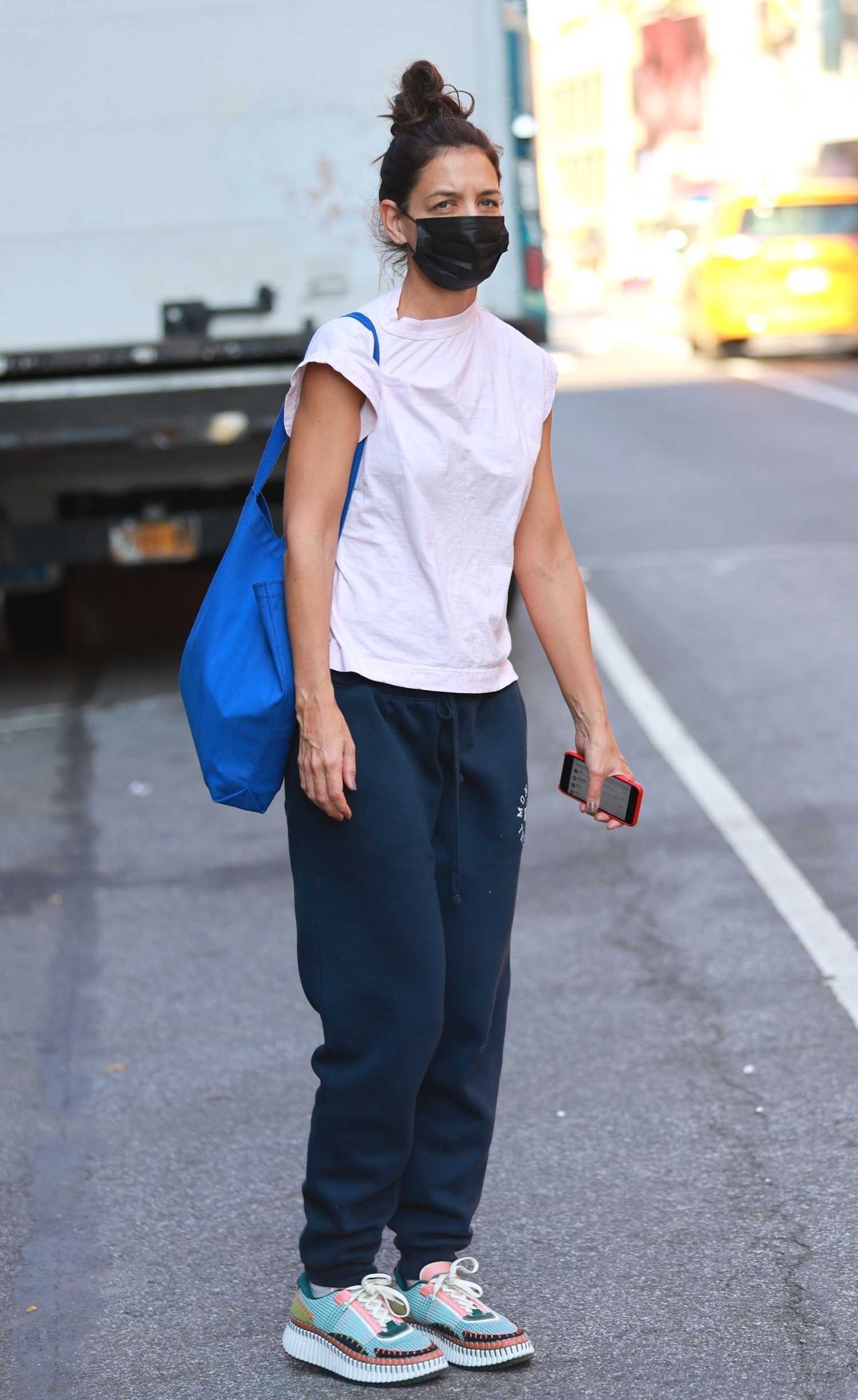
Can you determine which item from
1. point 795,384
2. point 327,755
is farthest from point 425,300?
point 795,384

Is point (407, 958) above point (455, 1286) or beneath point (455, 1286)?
above

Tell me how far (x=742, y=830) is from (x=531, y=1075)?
2011 millimetres

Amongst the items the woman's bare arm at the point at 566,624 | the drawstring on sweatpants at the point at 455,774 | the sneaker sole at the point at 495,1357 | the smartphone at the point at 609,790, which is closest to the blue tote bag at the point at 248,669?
the drawstring on sweatpants at the point at 455,774

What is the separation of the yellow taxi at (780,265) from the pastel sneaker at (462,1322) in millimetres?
19796

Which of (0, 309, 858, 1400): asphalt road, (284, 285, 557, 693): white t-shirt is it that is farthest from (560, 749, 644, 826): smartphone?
(0, 309, 858, 1400): asphalt road

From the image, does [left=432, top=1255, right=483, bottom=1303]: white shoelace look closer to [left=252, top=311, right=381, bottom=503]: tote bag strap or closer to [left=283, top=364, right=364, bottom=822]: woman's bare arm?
[left=283, top=364, right=364, bottom=822]: woman's bare arm

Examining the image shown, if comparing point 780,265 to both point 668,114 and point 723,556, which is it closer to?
point 723,556

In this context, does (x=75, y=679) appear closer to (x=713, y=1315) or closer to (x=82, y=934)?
(x=82, y=934)

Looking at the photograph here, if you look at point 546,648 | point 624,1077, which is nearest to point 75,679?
point 624,1077

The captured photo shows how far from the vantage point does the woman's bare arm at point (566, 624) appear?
3.46m

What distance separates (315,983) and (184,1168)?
3.63 feet

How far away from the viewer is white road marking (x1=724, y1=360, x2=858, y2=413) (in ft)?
62.5

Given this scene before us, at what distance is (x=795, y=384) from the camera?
68.4ft

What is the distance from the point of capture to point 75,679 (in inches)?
364
